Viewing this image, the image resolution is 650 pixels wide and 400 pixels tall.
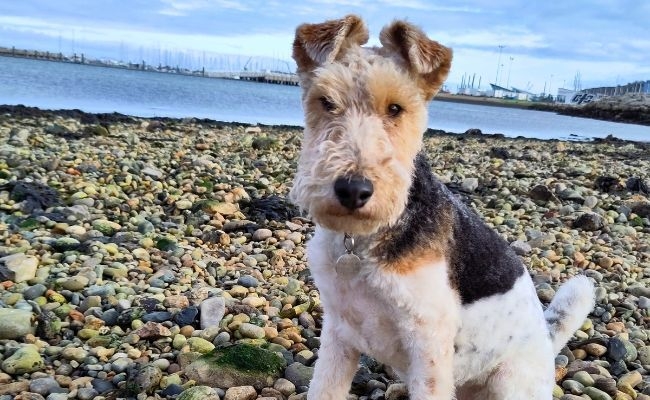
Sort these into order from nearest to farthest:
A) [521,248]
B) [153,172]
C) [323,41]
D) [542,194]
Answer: [323,41] < [521,248] < [153,172] < [542,194]

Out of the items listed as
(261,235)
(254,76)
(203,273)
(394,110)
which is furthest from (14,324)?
(254,76)

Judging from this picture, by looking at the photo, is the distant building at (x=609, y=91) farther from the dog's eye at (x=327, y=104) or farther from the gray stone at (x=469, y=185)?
the dog's eye at (x=327, y=104)

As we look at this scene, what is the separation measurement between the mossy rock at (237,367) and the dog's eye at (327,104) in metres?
2.27

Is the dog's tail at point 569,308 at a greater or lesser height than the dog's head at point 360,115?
lesser

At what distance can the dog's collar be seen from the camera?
11.8 ft

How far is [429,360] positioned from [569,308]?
1.67 meters

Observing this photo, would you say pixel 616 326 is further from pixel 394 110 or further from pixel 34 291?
pixel 34 291

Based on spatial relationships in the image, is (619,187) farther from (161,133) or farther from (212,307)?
(161,133)

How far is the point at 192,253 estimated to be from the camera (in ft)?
24.9

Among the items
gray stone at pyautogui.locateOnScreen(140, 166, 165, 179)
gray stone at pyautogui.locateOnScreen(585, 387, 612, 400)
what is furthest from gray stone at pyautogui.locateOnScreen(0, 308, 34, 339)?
gray stone at pyautogui.locateOnScreen(140, 166, 165, 179)

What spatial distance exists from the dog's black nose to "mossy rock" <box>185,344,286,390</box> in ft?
7.27

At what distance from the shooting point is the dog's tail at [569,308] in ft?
15.1

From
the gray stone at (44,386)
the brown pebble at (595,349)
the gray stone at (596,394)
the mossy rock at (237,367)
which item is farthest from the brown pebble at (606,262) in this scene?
the gray stone at (44,386)

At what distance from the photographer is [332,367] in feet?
13.4
